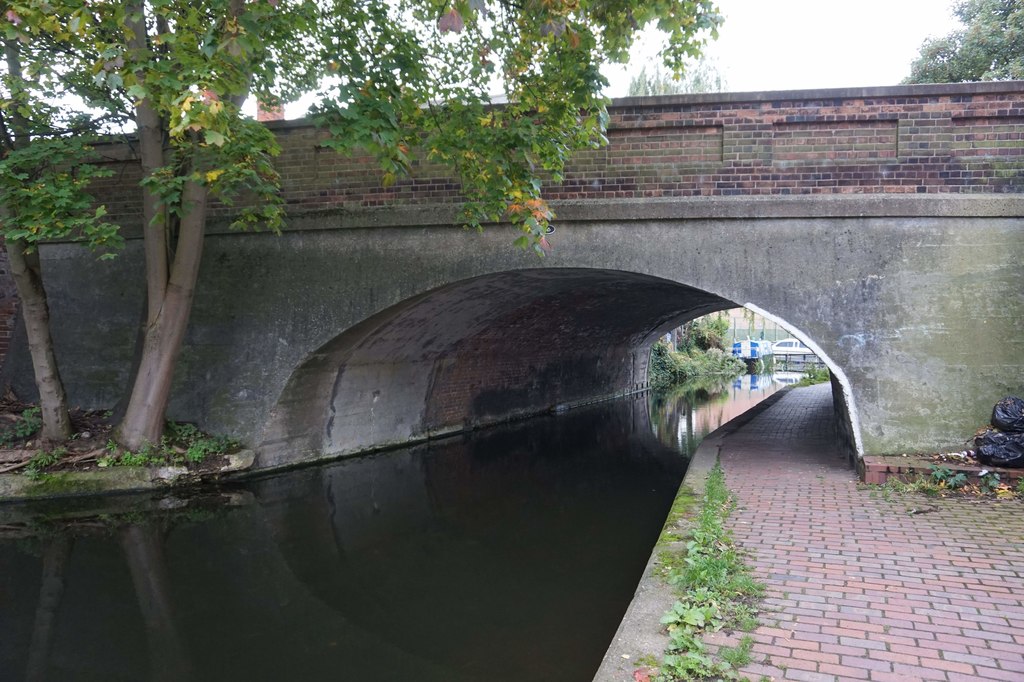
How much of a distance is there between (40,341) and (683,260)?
6.84 m

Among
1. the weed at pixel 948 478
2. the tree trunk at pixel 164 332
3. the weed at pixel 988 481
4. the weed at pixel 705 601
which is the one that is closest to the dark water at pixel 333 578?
the weed at pixel 705 601

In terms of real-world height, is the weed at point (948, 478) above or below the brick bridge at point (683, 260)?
below

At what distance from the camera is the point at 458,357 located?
38.1ft

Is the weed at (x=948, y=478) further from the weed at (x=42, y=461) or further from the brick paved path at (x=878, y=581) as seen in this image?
the weed at (x=42, y=461)

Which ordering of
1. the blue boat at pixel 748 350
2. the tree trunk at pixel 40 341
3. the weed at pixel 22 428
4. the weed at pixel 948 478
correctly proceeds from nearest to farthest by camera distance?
the weed at pixel 948 478
the tree trunk at pixel 40 341
the weed at pixel 22 428
the blue boat at pixel 748 350

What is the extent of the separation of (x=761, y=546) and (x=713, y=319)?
109 ft

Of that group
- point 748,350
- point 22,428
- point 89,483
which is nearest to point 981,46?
point 89,483

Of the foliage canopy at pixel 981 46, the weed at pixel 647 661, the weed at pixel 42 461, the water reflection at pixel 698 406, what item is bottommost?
the water reflection at pixel 698 406

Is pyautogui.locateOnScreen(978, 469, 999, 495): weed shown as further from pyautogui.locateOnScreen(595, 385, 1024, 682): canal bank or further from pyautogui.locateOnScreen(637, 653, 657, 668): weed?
pyautogui.locateOnScreen(637, 653, 657, 668): weed

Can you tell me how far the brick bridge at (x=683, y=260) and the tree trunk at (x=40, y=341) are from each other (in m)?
1.18

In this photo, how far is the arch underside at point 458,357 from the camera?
854 cm

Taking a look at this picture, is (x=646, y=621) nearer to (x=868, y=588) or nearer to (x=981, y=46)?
(x=868, y=588)

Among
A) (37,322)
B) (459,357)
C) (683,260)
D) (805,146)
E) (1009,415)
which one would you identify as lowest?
(1009,415)

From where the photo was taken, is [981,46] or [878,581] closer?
[878,581]
